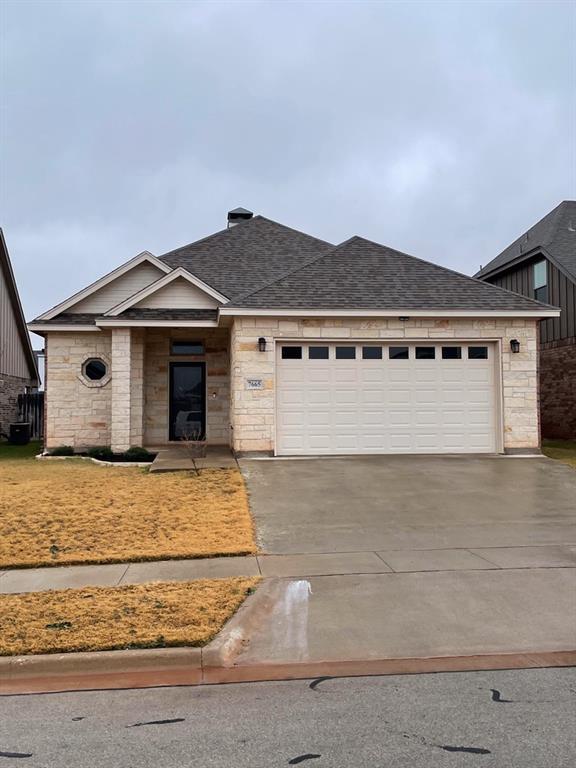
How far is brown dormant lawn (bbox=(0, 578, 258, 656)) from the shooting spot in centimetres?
486

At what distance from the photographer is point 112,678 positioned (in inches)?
180

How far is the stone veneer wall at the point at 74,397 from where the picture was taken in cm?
1695

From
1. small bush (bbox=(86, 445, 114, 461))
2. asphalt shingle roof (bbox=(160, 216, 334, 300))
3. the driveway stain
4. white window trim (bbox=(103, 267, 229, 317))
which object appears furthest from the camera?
asphalt shingle roof (bbox=(160, 216, 334, 300))

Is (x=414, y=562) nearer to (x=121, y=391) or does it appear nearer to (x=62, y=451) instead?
(x=121, y=391)

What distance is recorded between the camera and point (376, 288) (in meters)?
→ 15.1

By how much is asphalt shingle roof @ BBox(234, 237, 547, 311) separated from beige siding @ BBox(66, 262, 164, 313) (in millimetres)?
4535

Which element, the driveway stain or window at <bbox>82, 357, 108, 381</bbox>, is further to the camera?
window at <bbox>82, 357, 108, 381</bbox>

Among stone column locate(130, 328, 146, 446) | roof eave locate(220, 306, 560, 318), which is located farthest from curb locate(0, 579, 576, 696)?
stone column locate(130, 328, 146, 446)

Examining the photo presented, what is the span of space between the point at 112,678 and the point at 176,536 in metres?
3.68

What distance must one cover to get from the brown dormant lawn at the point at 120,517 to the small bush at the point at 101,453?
2.61 metres

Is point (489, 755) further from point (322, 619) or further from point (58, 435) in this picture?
point (58, 435)

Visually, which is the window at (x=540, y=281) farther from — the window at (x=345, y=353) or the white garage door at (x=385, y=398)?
the window at (x=345, y=353)

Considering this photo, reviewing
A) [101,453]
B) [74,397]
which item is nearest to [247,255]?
[74,397]

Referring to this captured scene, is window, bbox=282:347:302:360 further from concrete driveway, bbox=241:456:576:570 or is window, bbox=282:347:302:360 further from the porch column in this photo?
the porch column
